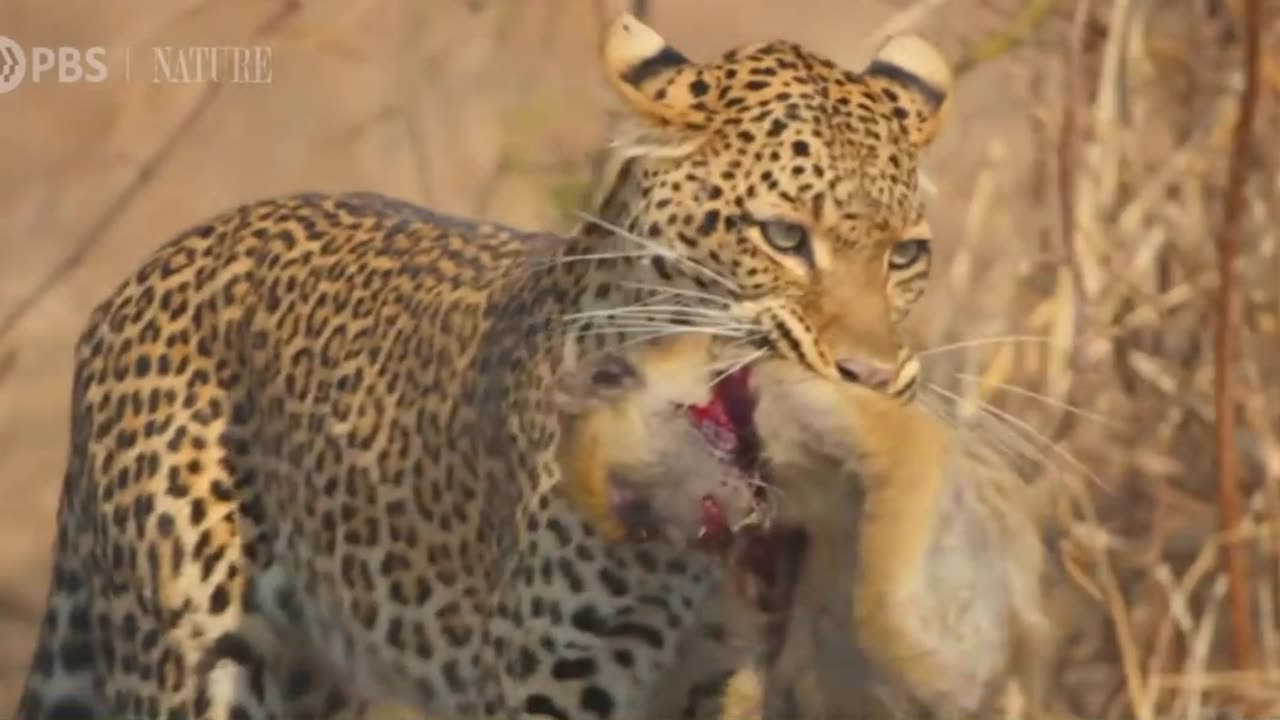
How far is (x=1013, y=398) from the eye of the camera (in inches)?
243

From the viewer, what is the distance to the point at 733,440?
164 inches

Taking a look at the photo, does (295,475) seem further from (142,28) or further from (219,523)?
(142,28)

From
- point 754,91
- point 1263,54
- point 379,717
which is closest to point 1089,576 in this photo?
point 1263,54

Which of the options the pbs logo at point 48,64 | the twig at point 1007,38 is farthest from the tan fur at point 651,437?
the pbs logo at point 48,64

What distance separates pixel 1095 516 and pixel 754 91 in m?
1.85

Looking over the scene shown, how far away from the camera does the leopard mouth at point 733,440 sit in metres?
4.12

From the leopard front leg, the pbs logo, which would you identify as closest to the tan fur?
the leopard front leg

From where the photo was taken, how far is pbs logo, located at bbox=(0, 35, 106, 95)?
8570 millimetres

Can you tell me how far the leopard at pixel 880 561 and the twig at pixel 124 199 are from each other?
4005 millimetres

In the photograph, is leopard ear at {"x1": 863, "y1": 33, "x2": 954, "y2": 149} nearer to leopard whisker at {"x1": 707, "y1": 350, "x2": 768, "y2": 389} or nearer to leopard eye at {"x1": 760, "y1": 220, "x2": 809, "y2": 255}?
leopard eye at {"x1": 760, "y1": 220, "x2": 809, "y2": 255}

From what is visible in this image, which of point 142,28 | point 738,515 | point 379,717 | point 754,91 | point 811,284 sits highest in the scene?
point 142,28

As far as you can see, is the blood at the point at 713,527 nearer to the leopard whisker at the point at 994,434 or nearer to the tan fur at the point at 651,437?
the tan fur at the point at 651,437

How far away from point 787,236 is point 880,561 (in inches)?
26.8

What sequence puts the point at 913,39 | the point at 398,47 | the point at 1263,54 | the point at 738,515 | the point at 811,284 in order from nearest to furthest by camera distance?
1. the point at 738,515
2. the point at 811,284
3. the point at 913,39
4. the point at 1263,54
5. the point at 398,47
